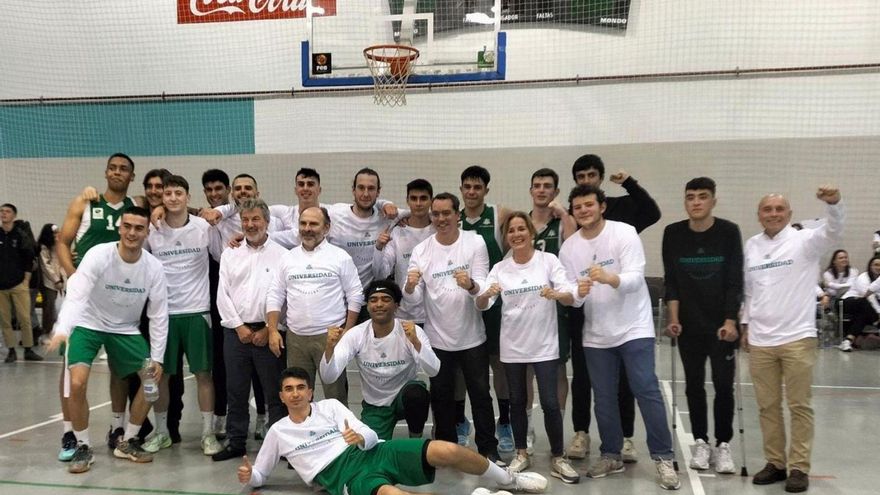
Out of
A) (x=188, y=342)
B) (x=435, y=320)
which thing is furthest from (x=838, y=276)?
(x=188, y=342)

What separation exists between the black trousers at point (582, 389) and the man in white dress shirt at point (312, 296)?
5.02 ft

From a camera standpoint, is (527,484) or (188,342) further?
(188,342)

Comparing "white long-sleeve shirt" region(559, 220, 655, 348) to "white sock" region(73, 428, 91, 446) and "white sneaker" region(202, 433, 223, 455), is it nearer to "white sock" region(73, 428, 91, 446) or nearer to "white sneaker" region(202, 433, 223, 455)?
"white sneaker" region(202, 433, 223, 455)

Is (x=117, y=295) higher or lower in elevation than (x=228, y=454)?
higher

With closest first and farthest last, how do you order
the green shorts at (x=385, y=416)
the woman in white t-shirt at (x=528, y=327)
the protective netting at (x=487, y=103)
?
the woman in white t-shirt at (x=528, y=327) < the green shorts at (x=385, y=416) < the protective netting at (x=487, y=103)

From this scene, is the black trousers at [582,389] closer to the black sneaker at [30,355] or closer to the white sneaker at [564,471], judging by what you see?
the white sneaker at [564,471]

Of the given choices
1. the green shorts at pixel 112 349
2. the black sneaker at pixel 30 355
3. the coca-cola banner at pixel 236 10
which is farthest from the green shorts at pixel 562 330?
the coca-cola banner at pixel 236 10

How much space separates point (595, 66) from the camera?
1117 cm

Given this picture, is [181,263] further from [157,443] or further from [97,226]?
[157,443]

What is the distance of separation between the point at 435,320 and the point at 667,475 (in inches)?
70.1

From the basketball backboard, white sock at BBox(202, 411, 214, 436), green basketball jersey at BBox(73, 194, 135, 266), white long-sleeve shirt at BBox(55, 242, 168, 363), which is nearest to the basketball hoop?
the basketball backboard

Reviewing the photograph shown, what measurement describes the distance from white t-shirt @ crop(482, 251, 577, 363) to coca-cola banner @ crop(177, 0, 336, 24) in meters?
8.73

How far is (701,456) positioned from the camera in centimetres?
460

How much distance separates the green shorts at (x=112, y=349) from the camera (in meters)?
4.68
